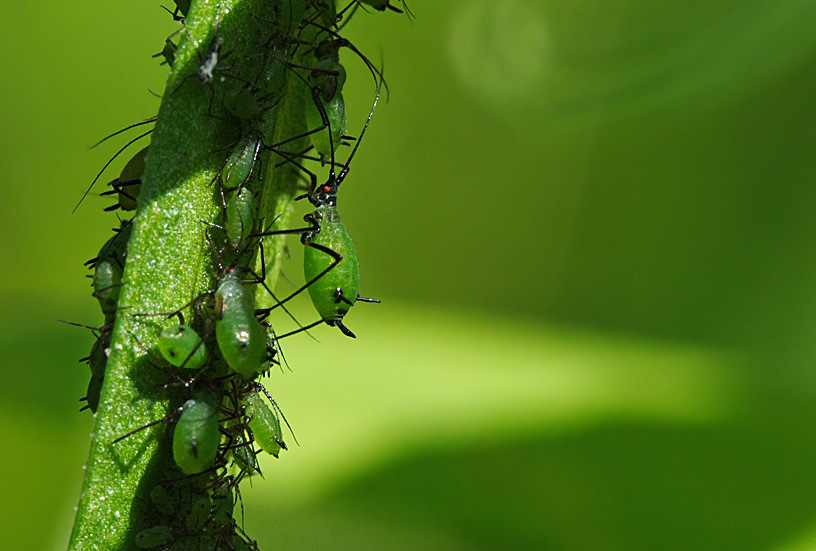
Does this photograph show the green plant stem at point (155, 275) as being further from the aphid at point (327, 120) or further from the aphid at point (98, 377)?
the aphid at point (327, 120)

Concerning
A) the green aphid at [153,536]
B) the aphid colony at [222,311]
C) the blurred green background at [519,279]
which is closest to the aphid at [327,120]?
the aphid colony at [222,311]

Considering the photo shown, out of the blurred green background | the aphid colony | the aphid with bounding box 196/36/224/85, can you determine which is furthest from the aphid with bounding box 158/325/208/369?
the blurred green background

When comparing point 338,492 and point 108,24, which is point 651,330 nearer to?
point 338,492

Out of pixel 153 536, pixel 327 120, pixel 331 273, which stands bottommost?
pixel 153 536

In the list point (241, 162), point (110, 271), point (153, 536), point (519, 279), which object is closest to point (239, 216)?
point (241, 162)

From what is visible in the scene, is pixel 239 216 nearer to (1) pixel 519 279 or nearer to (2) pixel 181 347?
(2) pixel 181 347

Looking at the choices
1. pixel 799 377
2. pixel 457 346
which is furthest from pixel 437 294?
pixel 799 377

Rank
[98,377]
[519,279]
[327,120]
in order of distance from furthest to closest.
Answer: [519,279], [327,120], [98,377]

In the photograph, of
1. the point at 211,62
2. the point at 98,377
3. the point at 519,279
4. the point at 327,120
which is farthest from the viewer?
the point at 519,279
